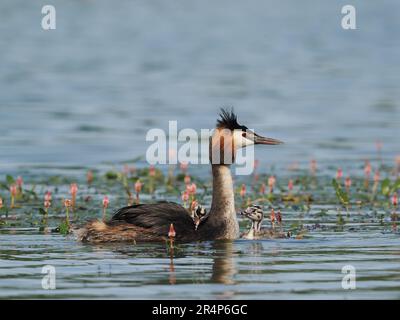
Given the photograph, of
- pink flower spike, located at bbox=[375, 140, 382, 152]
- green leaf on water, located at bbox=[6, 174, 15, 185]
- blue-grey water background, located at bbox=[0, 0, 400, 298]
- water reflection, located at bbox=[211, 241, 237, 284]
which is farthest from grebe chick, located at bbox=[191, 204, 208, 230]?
pink flower spike, located at bbox=[375, 140, 382, 152]

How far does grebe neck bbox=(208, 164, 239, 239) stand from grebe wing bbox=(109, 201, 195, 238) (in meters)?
0.33

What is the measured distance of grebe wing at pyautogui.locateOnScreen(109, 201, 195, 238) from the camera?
1544 centimetres

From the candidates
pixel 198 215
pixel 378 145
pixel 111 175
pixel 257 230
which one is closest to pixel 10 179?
pixel 111 175

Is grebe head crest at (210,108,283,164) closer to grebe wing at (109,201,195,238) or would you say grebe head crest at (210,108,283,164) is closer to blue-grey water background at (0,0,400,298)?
grebe wing at (109,201,195,238)

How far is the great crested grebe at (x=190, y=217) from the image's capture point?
15.4m

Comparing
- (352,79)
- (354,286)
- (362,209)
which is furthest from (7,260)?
(352,79)

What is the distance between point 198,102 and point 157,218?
1577cm

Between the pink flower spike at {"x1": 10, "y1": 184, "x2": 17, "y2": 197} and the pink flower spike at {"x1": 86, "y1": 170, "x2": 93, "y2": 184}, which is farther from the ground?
the pink flower spike at {"x1": 86, "y1": 170, "x2": 93, "y2": 184}

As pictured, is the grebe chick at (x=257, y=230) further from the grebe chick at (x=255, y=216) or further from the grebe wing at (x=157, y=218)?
the grebe wing at (x=157, y=218)

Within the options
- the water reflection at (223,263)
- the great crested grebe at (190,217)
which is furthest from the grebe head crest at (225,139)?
the water reflection at (223,263)

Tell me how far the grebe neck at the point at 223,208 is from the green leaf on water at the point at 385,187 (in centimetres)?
340

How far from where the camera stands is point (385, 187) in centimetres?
1872

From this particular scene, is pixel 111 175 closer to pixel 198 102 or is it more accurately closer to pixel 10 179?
pixel 10 179

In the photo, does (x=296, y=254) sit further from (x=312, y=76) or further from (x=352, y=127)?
(x=312, y=76)
